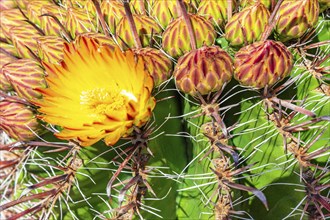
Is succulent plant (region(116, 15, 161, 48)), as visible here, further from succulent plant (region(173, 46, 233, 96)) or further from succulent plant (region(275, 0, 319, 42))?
succulent plant (region(275, 0, 319, 42))

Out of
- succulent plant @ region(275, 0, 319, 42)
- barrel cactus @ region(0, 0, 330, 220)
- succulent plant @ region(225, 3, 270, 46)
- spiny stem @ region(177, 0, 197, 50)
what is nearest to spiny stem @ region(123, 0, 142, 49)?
barrel cactus @ region(0, 0, 330, 220)

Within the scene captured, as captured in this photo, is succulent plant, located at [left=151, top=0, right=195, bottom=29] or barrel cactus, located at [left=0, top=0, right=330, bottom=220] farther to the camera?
succulent plant, located at [left=151, top=0, right=195, bottom=29]

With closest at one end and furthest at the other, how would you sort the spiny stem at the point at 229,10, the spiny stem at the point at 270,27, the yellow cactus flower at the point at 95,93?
the yellow cactus flower at the point at 95,93, the spiny stem at the point at 270,27, the spiny stem at the point at 229,10

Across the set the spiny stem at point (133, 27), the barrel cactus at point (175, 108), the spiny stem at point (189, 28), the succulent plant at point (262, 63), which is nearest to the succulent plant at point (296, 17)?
the barrel cactus at point (175, 108)

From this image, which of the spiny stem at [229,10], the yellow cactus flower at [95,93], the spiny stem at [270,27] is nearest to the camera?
the yellow cactus flower at [95,93]

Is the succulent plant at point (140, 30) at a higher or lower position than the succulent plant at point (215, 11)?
higher

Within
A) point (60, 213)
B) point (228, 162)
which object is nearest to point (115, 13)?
point (228, 162)

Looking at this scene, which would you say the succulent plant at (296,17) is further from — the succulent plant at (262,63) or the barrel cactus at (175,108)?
the succulent plant at (262,63)

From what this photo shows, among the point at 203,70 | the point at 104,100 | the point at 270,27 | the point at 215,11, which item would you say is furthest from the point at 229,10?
the point at 104,100
